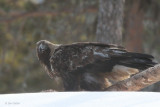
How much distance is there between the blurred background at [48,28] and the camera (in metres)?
11.5

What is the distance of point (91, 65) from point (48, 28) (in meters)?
7.44

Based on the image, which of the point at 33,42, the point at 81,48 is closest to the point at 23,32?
the point at 33,42

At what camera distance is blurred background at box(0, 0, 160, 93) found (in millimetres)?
11484

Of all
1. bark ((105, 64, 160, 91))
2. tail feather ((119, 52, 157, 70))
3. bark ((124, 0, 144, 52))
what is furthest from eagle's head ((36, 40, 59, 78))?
bark ((124, 0, 144, 52))

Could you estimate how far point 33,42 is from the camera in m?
12.4

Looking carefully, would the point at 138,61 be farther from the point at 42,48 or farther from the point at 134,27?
the point at 134,27

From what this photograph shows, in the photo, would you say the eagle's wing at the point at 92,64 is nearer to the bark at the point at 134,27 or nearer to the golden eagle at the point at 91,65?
the golden eagle at the point at 91,65

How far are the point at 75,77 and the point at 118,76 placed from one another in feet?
1.60

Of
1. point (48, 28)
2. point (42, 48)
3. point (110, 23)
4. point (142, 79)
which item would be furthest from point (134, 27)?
point (142, 79)

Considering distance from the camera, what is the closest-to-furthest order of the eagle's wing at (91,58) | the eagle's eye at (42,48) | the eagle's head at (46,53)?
the eagle's wing at (91,58) < the eagle's head at (46,53) < the eagle's eye at (42,48)

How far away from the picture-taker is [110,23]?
22.4 feet
